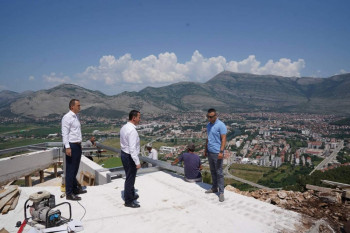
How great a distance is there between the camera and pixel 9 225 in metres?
3.15

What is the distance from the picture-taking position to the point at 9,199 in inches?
146

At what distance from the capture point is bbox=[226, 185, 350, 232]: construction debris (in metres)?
3.51

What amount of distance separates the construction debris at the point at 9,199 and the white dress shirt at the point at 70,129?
1.18 m

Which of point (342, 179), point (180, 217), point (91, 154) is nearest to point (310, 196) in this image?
point (180, 217)

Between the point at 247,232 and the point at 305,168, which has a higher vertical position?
the point at 247,232

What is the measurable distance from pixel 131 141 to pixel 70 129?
1.24 metres

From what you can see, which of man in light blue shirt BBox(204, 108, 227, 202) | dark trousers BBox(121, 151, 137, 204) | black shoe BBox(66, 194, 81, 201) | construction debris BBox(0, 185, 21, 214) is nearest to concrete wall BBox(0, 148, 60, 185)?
construction debris BBox(0, 185, 21, 214)

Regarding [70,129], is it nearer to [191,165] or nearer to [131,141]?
[131,141]

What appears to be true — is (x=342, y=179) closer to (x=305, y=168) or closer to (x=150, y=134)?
(x=305, y=168)

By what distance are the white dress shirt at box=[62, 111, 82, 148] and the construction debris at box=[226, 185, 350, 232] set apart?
3.91m

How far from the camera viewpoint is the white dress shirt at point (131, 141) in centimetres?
375

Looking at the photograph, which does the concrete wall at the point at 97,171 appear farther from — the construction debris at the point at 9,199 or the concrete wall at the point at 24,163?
the concrete wall at the point at 24,163

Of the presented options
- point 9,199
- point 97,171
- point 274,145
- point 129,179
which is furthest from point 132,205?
point 274,145

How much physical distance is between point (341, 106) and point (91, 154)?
19287 cm
